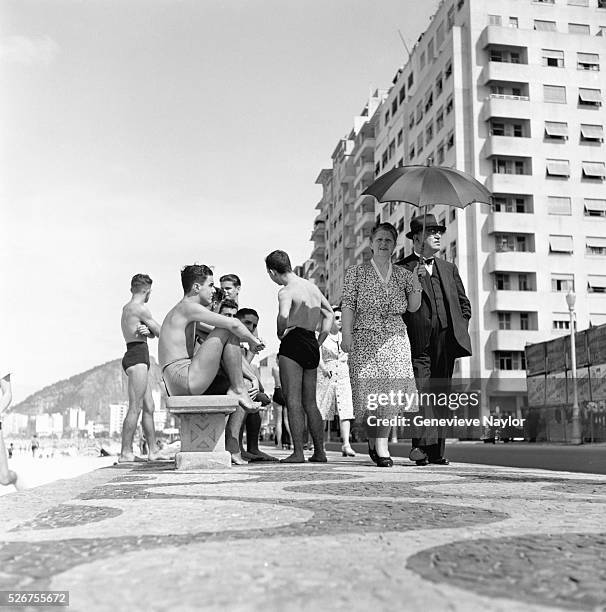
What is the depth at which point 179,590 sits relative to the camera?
153cm

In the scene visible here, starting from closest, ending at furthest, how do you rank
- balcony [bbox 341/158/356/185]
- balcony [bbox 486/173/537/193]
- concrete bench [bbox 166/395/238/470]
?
concrete bench [bbox 166/395/238/470] < balcony [bbox 486/173/537/193] < balcony [bbox 341/158/356/185]

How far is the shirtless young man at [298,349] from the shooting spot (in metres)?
8.05

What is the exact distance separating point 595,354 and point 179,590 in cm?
2036

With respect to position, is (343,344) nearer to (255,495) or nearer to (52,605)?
(255,495)

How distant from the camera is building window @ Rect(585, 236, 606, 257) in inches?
2227

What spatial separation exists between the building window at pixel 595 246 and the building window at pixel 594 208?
1.56 meters

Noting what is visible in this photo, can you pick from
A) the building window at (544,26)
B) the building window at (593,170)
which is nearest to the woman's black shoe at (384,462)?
the building window at (593,170)

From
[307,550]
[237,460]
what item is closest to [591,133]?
[237,460]

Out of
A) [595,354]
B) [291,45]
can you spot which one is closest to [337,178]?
[595,354]

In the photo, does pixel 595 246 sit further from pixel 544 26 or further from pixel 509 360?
pixel 544 26

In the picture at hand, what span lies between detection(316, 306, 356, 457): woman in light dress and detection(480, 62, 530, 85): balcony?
1870 inches

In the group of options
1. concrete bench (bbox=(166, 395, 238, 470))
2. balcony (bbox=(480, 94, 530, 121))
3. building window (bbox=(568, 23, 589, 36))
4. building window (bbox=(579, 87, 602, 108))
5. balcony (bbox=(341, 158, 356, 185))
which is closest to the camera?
concrete bench (bbox=(166, 395, 238, 470))

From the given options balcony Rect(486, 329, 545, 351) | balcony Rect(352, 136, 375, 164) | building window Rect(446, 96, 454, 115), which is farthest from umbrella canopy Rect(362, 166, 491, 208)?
balcony Rect(352, 136, 375, 164)

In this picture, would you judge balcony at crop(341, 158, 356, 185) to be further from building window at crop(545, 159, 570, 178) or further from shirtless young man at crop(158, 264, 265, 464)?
shirtless young man at crop(158, 264, 265, 464)
